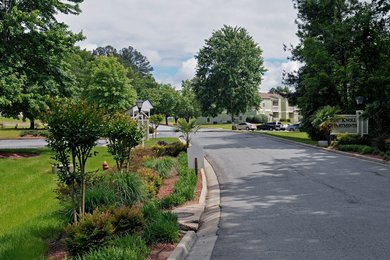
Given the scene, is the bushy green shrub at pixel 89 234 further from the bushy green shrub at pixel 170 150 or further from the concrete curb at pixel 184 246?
the bushy green shrub at pixel 170 150

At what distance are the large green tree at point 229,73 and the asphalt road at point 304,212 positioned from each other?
45373mm

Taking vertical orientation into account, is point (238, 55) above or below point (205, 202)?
above

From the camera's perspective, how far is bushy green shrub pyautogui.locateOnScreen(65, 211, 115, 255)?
5.31m

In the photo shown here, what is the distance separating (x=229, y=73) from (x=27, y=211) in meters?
52.6

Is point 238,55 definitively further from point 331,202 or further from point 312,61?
point 331,202

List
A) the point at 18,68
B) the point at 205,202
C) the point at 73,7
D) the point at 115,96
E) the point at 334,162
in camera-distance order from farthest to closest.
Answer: the point at 115,96 → the point at 73,7 → the point at 18,68 → the point at 334,162 → the point at 205,202

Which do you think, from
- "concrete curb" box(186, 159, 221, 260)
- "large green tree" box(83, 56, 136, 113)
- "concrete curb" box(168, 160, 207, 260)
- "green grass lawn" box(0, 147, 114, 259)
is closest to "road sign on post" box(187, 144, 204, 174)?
"concrete curb" box(186, 159, 221, 260)

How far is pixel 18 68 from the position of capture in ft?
67.0

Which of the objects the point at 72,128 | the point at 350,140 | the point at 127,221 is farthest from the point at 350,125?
the point at 72,128

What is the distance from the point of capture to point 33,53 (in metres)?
20.5

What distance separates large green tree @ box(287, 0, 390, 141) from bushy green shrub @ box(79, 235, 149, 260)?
813 inches

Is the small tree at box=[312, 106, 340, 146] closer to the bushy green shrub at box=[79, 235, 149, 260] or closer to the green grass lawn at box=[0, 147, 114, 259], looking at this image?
the green grass lawn at box=[0, 147, 114, 259]

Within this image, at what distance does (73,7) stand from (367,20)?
61.5ft

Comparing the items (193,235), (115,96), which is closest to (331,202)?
(193,235)
